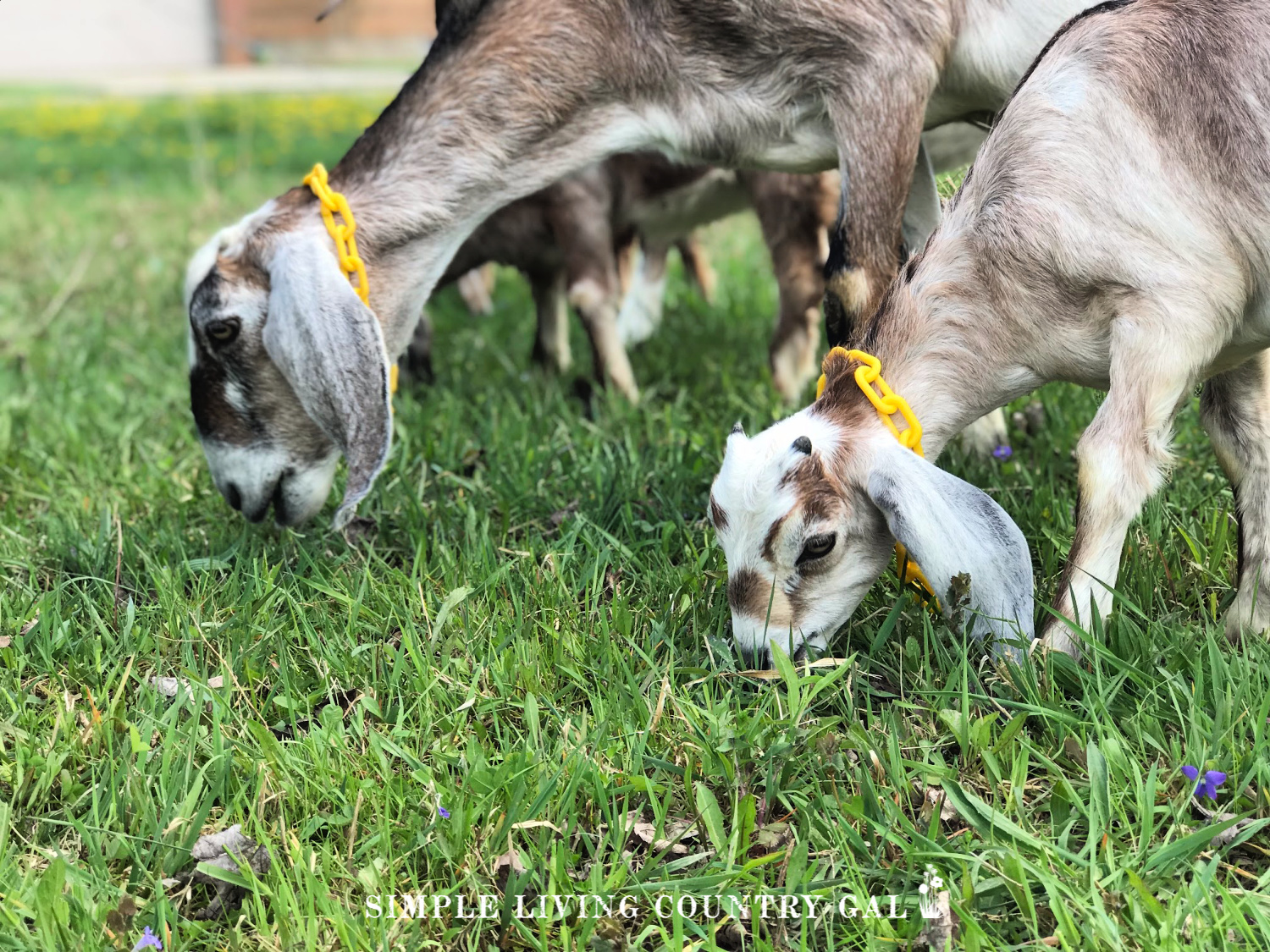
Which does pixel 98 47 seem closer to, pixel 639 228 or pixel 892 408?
pixel 639 228

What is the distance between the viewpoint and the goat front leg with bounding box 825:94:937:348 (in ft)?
12.1

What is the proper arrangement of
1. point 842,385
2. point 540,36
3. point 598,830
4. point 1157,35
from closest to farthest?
point 598,830, point 1157,35, point 842,385, point 540,36

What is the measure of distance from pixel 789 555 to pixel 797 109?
159cm

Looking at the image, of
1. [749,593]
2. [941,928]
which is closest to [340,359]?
[749,593]

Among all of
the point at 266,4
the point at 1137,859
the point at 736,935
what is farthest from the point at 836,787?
the point at 266,4

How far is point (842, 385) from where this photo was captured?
306cm

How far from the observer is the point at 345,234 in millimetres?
3977

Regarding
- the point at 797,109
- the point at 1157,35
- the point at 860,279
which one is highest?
the point at 1157,35

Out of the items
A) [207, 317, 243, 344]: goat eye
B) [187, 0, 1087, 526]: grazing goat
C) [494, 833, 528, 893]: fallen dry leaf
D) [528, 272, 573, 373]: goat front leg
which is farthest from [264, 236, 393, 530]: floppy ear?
[528, 272, 573, 373]: goat front leg

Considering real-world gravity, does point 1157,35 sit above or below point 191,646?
above

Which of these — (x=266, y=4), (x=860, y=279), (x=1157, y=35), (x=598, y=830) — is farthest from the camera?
(x=266, y=4)

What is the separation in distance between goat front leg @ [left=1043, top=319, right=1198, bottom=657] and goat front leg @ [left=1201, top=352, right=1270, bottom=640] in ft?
1.36

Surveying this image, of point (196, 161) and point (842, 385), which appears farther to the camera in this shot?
point (196, 161)

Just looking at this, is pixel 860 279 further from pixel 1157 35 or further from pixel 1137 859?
pixel 1137 859
